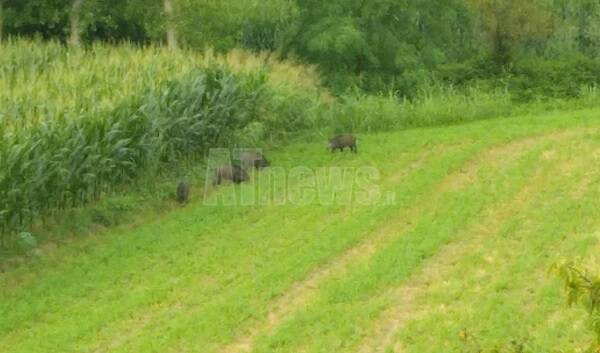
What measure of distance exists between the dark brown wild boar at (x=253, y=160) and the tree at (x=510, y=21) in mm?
12059

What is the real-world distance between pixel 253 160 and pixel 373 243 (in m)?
4.64

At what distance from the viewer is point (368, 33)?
25.8 m

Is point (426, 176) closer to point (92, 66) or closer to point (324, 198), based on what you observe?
point (324, 198)

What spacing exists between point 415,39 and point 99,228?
51.0 feet

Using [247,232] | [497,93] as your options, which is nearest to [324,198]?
[247,232]

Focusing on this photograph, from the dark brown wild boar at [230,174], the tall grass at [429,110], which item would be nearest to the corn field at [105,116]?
the dark brown wild boar at [230,174]

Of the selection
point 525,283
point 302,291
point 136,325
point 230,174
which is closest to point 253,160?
point 230,174

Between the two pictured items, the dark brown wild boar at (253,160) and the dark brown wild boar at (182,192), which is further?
the dark brown wild boar at (253,160)

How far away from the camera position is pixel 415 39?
26.9 meters

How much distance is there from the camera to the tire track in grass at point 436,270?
931 cm

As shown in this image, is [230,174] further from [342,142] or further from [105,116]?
[105,116]

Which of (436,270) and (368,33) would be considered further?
(368,33)

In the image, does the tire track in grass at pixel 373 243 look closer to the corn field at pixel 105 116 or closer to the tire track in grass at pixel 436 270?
the tire track in grass at pixel 436 270

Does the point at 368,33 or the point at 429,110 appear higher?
the point at 368,33
